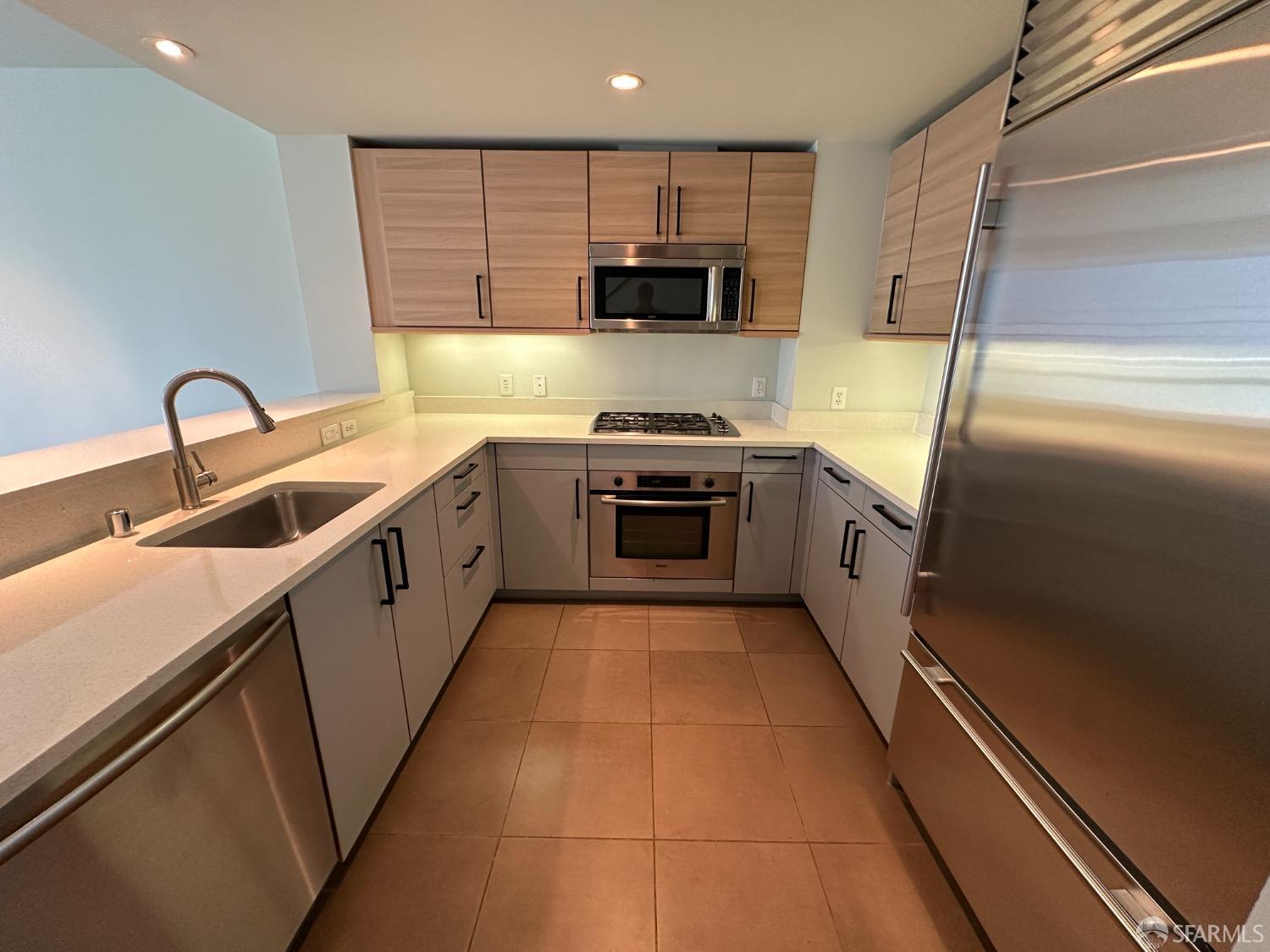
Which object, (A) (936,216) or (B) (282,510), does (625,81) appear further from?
(B) (282,510)

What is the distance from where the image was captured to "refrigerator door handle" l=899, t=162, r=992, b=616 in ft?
3.54

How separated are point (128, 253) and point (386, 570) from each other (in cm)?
295

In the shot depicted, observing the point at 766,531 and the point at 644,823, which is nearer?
the point at 644,823

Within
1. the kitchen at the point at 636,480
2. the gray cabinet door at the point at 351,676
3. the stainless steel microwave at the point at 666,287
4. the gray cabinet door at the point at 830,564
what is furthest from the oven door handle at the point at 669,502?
the gray cabinet door at the point at 351,676

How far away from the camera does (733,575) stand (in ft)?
8.40

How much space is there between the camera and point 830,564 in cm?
218

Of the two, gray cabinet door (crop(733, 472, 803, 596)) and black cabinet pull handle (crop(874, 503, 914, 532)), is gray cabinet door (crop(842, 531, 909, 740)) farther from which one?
gray cabinet door (crop(733, 472, 803, 596))

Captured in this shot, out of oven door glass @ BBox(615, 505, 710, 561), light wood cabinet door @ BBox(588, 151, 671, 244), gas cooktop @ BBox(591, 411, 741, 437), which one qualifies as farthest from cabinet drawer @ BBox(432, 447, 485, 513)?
light wood cabinet door @ BBox(588, 151, 671, 244)

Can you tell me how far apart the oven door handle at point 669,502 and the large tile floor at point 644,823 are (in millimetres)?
711

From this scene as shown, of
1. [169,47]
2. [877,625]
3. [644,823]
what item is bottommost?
[644,823]

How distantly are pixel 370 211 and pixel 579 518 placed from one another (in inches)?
71.7

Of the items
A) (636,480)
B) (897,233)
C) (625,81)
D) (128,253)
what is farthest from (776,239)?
(128,253)

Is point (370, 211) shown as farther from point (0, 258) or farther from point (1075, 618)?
point (1075, 618)

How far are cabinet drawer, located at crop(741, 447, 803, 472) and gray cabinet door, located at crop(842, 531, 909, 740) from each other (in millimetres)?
542
